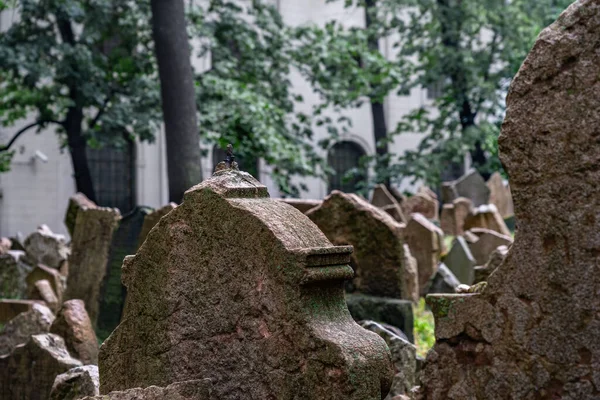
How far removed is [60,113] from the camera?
21125 millimetres

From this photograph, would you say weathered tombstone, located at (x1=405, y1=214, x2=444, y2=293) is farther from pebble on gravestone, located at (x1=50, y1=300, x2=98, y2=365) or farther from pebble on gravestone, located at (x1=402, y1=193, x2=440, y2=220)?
pebble on gravestone, located at (x1=402, y1=193, x2=440, y2=220)

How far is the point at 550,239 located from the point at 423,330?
5.88 metres

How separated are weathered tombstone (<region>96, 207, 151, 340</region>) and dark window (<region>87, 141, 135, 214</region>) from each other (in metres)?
20.8

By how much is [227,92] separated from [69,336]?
10226mm

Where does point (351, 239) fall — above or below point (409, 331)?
above

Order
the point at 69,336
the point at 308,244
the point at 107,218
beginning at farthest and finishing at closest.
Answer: the point at 107,218, the point at 69,336, the point at 308,244

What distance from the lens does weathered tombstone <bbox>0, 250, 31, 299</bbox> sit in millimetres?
12859

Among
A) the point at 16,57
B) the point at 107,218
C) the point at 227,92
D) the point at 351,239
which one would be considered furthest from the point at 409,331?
the point at 16,57

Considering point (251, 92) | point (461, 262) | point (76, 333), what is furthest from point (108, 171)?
point (76, 333)

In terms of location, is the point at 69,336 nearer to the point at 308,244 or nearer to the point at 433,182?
the point at 308,244

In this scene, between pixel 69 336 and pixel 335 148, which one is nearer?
pixel 69 336

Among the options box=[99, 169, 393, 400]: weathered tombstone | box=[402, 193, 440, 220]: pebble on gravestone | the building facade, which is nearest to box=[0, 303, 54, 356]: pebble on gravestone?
box=[99, 169, 393, 400]: weathered tombstone

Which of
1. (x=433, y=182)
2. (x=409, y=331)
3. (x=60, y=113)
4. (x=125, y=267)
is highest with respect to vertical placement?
(x=60, y=113)

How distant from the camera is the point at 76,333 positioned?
6.79 metres
